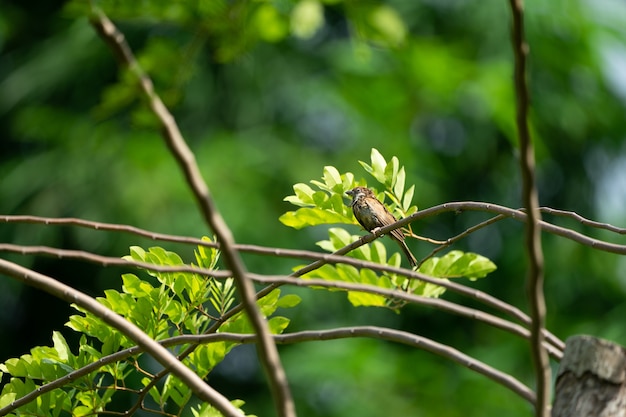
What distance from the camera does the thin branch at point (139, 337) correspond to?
1033 millimetres

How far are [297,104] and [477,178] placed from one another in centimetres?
188

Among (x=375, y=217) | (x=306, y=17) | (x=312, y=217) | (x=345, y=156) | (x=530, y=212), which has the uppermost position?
(x=306, y=17)

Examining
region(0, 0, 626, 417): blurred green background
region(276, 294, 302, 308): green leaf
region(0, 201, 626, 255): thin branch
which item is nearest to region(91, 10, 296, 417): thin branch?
region(0, 201, 626, 255): thin branch

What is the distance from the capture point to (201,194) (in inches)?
31.4

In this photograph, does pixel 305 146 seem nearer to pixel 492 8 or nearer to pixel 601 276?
pixel 492 8

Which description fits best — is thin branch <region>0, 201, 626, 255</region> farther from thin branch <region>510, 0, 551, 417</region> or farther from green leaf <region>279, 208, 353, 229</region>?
thin branch <region>510, 0, 551, 417</region>

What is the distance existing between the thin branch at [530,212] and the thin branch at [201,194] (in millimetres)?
227

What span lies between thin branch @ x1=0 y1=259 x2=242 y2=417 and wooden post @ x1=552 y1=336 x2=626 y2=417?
0.37 m

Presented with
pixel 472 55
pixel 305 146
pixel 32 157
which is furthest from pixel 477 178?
pixel 32 157

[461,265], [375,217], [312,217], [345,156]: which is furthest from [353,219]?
[345,156]

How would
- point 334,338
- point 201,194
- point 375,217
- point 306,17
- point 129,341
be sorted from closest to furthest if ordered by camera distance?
point 201,194, point 306,17, point 334,338, point 129,341, point 375,217

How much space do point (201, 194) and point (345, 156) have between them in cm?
722

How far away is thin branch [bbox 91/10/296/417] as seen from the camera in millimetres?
726

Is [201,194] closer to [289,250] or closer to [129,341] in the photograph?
[289,250]
